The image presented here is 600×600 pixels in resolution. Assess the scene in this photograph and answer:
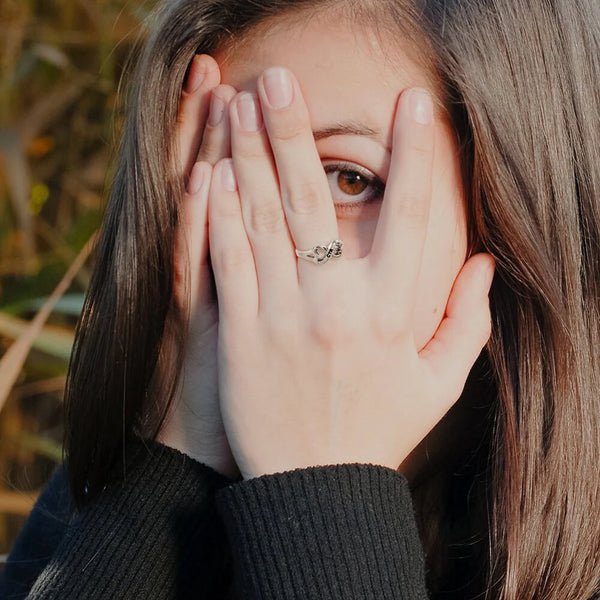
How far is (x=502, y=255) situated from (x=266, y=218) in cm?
35

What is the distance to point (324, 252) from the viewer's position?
1.17m

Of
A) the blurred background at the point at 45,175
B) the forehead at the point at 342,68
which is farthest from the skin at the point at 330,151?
the blurred background at the point at 45,175

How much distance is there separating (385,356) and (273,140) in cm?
34

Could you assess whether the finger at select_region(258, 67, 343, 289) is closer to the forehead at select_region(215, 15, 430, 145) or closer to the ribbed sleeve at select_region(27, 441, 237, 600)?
the forehead at select_region(215, 15, 430, 145)

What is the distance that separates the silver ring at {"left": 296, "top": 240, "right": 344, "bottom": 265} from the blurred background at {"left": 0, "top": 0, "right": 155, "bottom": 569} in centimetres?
119

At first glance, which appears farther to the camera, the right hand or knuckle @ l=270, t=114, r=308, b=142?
the right hand

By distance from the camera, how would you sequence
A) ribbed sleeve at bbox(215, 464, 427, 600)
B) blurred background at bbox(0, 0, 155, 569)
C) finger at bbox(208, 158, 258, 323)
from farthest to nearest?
blurred background at bbox(0, 0, 155, 569), finger at bbox(208, 158, 258, 323), ribbed sleeve at bbox(215, 464, 427, 600)

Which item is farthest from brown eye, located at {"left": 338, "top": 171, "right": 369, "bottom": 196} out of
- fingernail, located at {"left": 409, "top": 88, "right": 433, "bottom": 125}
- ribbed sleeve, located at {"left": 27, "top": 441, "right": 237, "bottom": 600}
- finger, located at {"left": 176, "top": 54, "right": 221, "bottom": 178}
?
ribbed sleeve, located at {"left": 27, "top": 441, "right": 237, "bottom": 600}

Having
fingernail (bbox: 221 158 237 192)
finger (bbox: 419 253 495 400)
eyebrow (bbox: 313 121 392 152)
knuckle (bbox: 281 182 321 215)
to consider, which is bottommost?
finger (bbox: 419 253 495 400)

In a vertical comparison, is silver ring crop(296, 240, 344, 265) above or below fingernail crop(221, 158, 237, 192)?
below

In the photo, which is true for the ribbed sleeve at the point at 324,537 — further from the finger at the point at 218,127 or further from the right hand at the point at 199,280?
the finger at the point at 218,127

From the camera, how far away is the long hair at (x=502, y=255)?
118cm

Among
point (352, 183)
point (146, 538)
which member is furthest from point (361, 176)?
point (146, 538)

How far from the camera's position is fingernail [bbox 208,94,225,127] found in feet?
4.10
